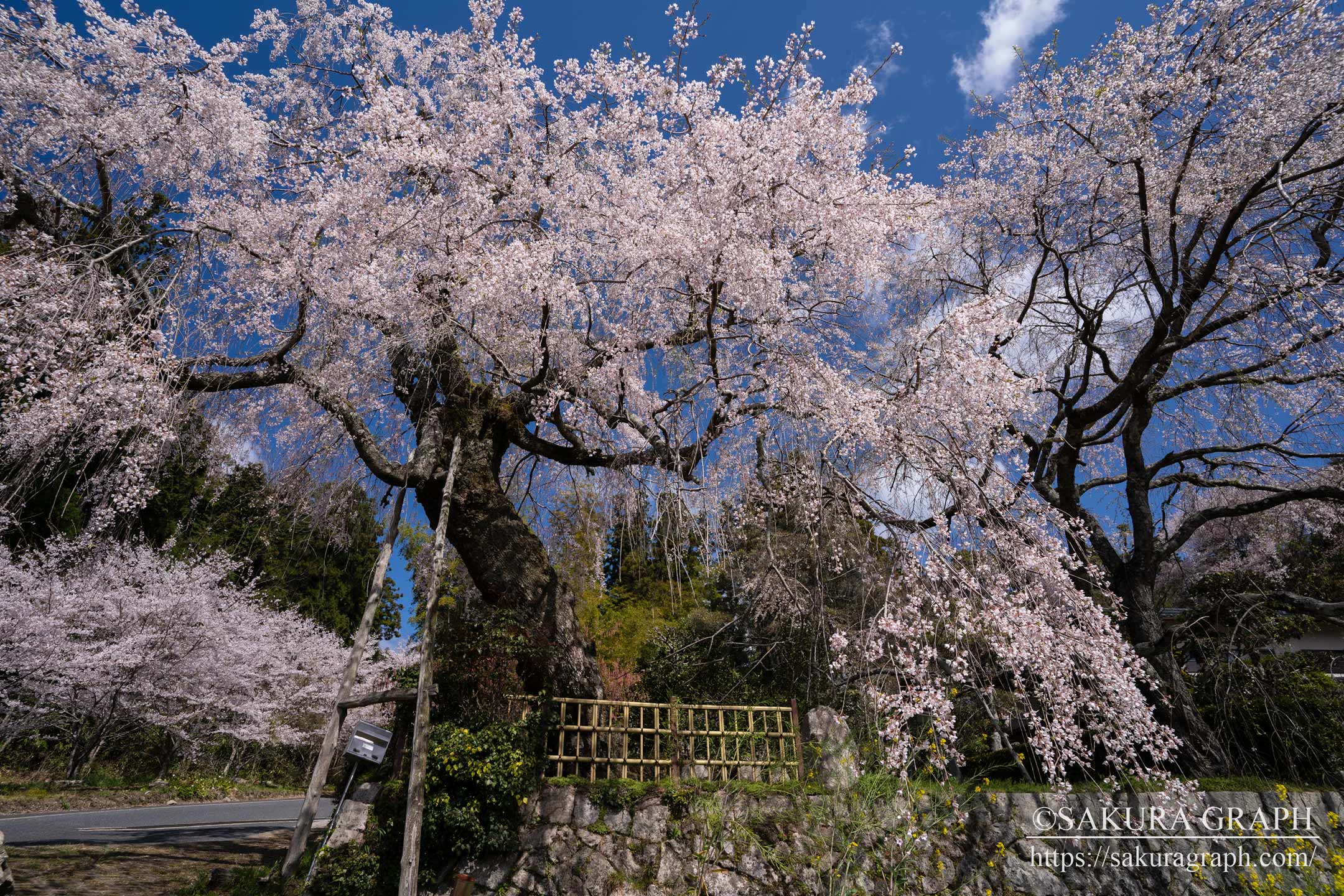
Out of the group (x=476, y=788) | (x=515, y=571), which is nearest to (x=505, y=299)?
(x=515, y=571)

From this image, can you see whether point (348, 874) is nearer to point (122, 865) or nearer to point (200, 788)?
point (122, 865)

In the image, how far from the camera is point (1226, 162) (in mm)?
7559

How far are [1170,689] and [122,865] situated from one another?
492 inches

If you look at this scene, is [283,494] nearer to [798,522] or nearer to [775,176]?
[798,522]

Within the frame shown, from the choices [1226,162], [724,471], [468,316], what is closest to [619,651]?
[724,471]

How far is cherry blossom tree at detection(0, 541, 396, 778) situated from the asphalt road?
2.53 m

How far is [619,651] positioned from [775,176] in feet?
32.1

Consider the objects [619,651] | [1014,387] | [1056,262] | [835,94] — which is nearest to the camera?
[1014,387]

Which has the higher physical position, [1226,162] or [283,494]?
[1226,162]

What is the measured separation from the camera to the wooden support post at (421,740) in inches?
211

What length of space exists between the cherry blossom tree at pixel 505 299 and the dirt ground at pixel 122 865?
3620 mm

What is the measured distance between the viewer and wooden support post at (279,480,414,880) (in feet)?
19.2

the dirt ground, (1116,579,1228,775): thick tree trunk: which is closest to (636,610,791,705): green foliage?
(1116,579,1228,775): thick tree trunk

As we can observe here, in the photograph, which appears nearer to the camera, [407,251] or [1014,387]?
[1014,387]
